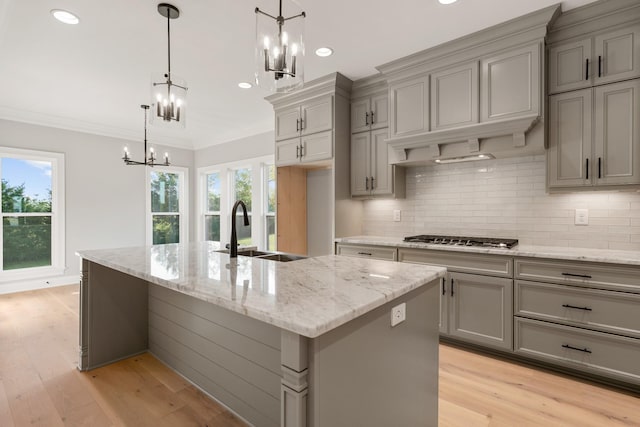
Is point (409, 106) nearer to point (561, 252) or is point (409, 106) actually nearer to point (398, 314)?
point (561, 252)

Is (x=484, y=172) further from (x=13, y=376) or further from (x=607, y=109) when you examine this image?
(x=13, y=376)

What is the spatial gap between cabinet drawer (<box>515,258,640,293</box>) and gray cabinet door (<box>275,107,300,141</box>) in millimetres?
2789

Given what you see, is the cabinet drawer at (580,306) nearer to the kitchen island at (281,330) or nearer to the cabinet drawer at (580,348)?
the cabinet drawer at (580,348)

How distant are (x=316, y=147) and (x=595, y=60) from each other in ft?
8.38

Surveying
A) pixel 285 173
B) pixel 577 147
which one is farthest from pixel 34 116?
pixel 577 147

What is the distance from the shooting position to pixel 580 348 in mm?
2307

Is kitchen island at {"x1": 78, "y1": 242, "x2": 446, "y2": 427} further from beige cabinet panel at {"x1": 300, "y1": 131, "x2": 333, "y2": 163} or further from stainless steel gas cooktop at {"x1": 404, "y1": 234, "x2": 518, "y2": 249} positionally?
beige cabinet panel at {"x1": 300, "y1": 131, "x2": 333, "y2": 163}

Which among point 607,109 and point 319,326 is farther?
point 607,109

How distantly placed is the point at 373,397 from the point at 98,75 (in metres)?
4.17

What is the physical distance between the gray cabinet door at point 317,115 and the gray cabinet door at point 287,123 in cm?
9

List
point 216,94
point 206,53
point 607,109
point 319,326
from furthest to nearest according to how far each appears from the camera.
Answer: point 216,94, point 206,53, point 607,109, point 319,326

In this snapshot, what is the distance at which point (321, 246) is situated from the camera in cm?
441

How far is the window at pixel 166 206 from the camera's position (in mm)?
6426

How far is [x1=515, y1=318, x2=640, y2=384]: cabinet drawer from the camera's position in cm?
215
